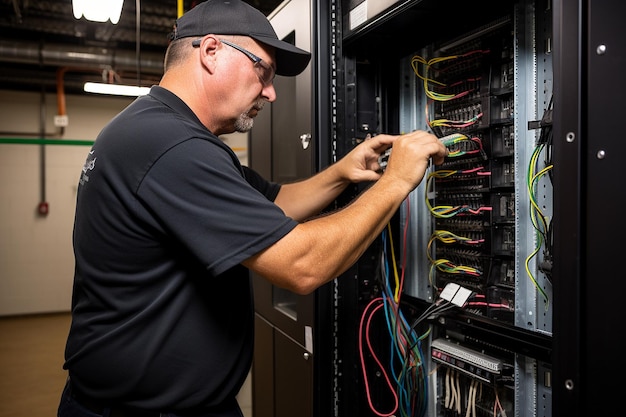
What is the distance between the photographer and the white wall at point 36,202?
18.2 ft

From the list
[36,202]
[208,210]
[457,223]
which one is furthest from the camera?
[36,202]

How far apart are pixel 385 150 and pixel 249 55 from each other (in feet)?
1.51

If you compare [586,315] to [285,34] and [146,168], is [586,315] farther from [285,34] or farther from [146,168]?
[285,34]

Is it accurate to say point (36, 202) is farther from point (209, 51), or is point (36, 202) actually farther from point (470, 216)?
point (470, 216)

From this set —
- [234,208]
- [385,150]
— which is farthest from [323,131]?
[234,208]

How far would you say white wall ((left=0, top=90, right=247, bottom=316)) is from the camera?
219 inches

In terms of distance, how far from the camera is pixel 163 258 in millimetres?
984

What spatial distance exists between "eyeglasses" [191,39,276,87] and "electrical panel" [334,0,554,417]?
0.33 meters

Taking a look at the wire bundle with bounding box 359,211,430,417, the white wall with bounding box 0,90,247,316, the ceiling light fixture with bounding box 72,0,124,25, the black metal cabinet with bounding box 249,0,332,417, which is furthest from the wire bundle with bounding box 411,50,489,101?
the white wall with bounding box 0,90,247,316

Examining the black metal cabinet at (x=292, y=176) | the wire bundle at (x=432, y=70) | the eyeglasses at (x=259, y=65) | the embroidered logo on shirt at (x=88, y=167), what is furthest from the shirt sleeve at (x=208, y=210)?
the wire bundle at (x=432, y=70)

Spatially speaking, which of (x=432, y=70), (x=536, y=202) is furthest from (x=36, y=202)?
(x=536, y=202)

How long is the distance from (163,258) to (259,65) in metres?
0.48

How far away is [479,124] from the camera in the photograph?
1.26 m

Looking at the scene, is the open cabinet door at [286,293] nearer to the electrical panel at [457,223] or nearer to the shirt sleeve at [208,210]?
the electrical panel at [457,223]
